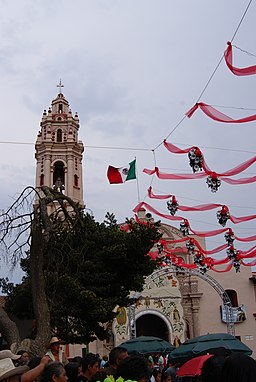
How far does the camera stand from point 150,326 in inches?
1211

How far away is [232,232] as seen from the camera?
54.4ft

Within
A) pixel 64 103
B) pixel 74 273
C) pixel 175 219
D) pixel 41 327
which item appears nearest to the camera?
pixel 41 327

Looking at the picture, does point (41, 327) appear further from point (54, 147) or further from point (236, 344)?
point (54, 147)

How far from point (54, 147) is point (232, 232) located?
17.2m

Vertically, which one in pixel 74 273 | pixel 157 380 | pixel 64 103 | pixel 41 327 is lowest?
pixel 157 380

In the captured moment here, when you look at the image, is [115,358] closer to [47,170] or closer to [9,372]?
[9,372]

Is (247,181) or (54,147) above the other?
(54,147)

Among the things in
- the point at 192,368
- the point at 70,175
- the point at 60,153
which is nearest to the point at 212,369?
the point at 192,368

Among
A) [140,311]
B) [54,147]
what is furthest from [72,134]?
[140,311]

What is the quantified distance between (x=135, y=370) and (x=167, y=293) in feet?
84.4

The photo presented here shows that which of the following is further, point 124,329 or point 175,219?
point 124,329

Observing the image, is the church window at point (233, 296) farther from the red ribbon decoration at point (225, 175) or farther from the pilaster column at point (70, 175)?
the red ribbon decoration at point (225, 175)

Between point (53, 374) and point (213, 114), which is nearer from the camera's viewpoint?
point (53, 374)

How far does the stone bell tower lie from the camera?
29764 mm
